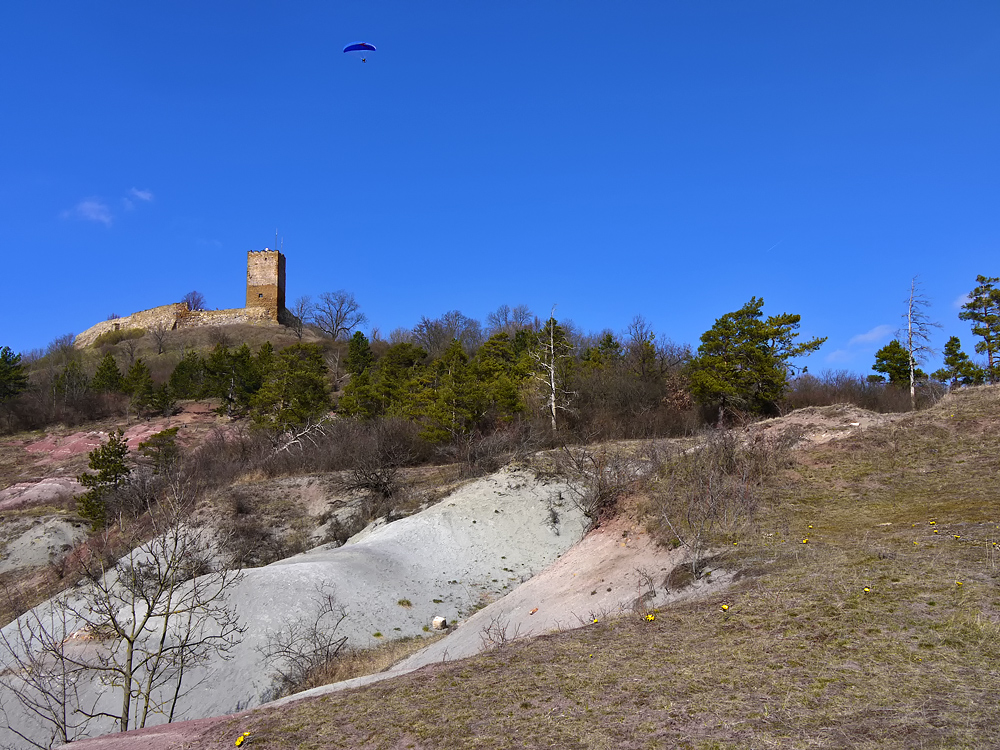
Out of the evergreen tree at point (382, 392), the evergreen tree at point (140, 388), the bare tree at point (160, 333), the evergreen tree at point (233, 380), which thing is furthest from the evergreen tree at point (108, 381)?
the evergreen tree at point (382, 392)

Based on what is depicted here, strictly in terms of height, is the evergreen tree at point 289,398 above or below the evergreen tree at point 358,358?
below

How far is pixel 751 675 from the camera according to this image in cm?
610

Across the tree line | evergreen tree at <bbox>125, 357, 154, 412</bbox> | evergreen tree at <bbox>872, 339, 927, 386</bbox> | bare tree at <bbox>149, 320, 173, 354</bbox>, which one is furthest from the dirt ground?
bare tree at <bbox>149, 320, 173, 354</bbox>

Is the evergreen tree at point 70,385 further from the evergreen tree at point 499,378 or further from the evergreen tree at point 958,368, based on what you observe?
the evergreen tree at point 958,368

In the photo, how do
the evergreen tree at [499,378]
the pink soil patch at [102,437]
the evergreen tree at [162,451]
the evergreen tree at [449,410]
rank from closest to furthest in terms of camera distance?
1. the evergreen tree at [449,410]
2. the evergreen tree at [162,451]
3. the evergreen tree at [499,378]
4. the pink soil patch at [102,437]

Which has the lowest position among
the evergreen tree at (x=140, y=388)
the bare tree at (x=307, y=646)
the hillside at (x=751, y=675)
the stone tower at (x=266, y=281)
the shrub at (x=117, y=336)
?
the bare tree at (x=307, y=646)

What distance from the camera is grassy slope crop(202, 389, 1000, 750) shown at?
16.5 feet

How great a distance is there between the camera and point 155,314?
7888 cm

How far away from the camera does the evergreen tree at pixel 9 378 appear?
52.7 metres

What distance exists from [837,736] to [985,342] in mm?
43856

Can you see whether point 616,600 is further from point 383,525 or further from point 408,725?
point 383,525

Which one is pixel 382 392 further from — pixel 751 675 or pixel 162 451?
pixel 751 675

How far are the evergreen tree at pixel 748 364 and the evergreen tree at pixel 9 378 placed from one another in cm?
5222

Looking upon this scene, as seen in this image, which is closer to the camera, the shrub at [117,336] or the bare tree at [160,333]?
the bare tree at [160,333]
